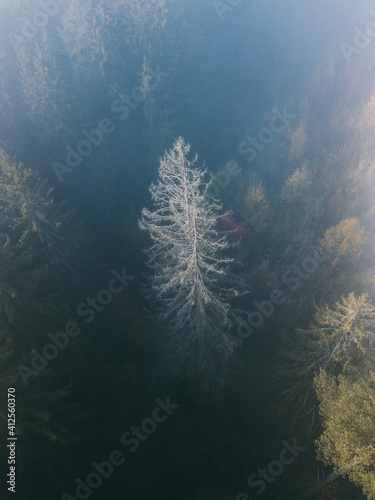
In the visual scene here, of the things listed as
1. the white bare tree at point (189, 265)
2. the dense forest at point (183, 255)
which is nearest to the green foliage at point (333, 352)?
the dense forest at point (183, 255)

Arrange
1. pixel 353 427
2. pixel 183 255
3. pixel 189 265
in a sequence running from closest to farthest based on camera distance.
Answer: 1. pixel 353 427
2. pixel 189 265
3. pixel 183 255

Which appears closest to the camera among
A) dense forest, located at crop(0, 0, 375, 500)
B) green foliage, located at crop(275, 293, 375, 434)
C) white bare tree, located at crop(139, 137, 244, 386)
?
green foliage, located at crop(275, 293, 375, 434)

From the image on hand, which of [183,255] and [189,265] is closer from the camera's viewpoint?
[189,265]

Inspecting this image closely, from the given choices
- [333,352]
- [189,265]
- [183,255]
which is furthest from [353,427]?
[183,255]

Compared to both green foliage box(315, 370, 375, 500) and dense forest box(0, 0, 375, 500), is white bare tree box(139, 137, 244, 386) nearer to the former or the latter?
dense forest box(0, 0, 375, 500)

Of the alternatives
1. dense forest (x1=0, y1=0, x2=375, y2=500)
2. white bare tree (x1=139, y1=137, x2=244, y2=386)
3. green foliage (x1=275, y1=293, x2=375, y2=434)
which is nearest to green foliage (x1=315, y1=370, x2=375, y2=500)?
dense forest (x1=0, y1=0, x2=375, y2=500)

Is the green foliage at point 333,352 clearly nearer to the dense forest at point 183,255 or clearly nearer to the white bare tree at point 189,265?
the dense forest at point 183,255

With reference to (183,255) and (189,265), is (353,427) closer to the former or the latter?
(189,265)
